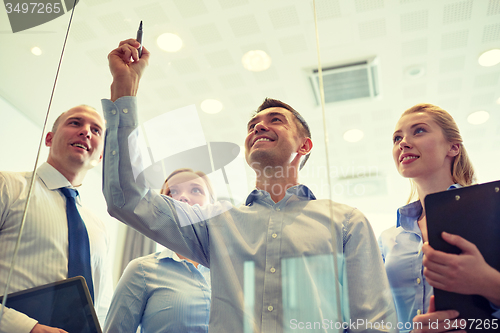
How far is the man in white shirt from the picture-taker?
0.79 meters

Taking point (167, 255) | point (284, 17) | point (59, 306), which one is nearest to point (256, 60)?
point (284, 17)

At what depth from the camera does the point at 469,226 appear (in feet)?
2.19

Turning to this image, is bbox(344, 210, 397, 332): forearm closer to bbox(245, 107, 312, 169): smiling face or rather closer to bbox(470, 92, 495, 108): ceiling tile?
bbox(245, 107, 312, 169): smiling face

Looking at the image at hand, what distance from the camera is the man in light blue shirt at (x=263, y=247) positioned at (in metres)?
0.80

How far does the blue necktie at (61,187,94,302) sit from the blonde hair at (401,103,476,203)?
38.1 inches

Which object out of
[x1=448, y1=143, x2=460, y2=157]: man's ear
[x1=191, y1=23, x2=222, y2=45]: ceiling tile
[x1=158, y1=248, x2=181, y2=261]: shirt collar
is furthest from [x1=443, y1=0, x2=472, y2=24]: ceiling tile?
[x1=158, y1=248, x2=181, y2=261]: shirt collar

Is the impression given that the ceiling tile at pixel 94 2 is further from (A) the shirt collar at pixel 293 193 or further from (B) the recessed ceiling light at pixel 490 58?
(B) the recessed ceiling light at pixel 490 58

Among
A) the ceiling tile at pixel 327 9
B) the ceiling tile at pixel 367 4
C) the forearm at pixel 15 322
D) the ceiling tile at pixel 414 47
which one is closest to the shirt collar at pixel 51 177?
the forearm at pixel 15 322

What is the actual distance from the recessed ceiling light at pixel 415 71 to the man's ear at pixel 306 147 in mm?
1191

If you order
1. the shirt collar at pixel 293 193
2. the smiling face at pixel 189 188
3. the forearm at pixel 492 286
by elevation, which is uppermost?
the smiling face at pixel 189 188

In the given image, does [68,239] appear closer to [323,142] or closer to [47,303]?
[47,303]

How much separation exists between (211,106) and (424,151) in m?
0.73

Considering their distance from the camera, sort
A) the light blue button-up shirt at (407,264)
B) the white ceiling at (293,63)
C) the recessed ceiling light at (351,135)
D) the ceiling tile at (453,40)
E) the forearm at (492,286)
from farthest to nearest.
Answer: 1. the ceiling tile at (453,40)
2. the recessed ceiling light at (351,135)
3. the white ceiling at (293,63)
4. the light blue button-up shirt at (407,264)
5. the forearm at (492,286)

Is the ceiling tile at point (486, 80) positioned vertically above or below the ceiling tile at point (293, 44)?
below
